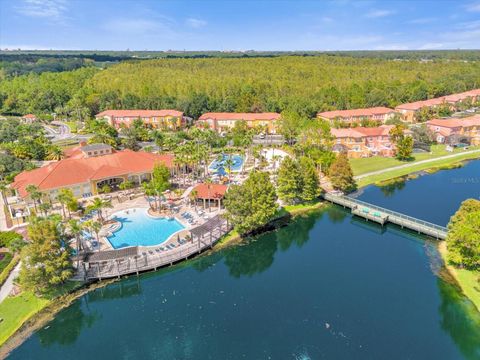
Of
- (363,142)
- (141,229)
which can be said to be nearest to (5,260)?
(141,229)

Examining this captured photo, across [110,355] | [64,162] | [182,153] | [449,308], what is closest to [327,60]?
[182,153]

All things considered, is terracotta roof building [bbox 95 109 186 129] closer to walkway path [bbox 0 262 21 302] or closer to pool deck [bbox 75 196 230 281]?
pool deck [bbox 75 196 230 281]

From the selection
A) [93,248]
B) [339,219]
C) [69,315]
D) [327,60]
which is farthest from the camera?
[327,60]

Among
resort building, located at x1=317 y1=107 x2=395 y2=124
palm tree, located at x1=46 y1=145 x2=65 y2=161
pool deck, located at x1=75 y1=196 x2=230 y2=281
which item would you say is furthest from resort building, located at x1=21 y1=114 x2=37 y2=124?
resort building, located at x1=317 y1=107 x2=395 y2=124

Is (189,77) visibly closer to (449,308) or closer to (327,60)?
(327,60)

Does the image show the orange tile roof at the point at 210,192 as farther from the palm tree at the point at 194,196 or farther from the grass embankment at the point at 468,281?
the grass embankment at the point at 468,281

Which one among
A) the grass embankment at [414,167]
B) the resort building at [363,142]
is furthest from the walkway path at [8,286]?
the resort building at [363,142]
